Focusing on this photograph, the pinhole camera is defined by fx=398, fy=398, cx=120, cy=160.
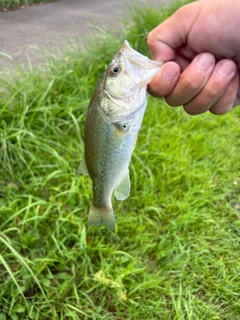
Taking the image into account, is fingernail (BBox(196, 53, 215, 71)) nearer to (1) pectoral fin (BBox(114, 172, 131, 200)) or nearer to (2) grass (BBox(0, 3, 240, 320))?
(1) pectoral fin (BBox(114, 172, 131, 200))

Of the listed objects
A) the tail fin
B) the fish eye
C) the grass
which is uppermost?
the fish eye

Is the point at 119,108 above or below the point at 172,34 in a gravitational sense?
below

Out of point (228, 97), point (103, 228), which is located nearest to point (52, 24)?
point (103, 228)

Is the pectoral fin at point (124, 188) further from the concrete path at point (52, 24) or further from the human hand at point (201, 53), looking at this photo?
the concrete path at point (52, 24)

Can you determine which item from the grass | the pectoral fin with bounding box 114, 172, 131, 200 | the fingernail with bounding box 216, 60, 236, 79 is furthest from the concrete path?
the fingernail with bounding box 216, 60, 236, 79

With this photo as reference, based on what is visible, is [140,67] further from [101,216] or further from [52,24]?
[52,24]

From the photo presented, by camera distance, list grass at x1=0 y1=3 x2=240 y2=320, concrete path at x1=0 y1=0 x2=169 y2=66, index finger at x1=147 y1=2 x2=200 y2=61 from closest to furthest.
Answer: index finger at x1=147 y1=2 x2=200 y2=61, grass at x1=0 y1=3 x2=240 y2=320, concrete path at x1=0 y1=0 x2=169 y2=66

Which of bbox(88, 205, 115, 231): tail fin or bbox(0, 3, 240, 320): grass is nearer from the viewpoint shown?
bbox(88, 205, 115, 231): tail fin
